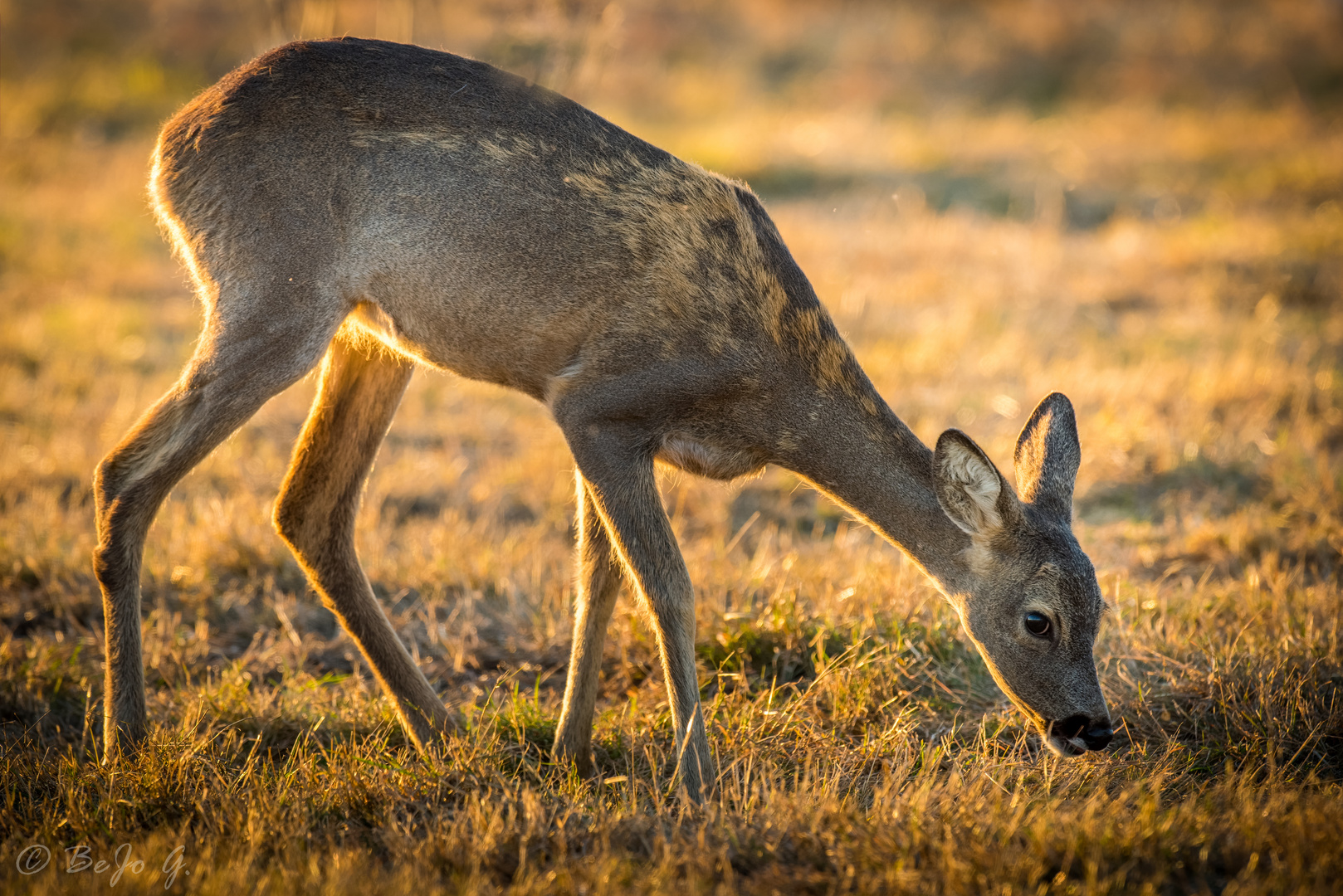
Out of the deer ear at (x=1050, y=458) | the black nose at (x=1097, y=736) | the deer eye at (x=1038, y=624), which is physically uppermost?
the deer ear at (x=1050, y=458)

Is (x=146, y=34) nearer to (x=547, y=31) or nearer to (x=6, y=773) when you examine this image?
(x=547, y=31)

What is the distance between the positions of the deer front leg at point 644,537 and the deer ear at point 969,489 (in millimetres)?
969

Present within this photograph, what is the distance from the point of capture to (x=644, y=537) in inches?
151

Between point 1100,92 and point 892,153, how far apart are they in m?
7.40

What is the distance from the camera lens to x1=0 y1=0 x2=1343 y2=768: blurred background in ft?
17.1

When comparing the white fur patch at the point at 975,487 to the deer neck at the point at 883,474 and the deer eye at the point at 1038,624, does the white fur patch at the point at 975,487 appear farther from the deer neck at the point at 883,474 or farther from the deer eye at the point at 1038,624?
the deer eye at the point at 1038,624

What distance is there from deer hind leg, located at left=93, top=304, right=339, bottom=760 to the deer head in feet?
7.74

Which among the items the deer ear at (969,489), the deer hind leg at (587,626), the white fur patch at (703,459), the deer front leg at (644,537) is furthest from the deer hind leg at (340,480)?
the deer ear at (969,489)

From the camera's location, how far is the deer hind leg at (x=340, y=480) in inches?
175

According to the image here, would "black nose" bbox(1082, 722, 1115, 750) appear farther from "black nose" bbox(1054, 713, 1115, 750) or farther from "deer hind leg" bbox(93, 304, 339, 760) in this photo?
"deer hind leg" bbox(93, 304, 339, 760)

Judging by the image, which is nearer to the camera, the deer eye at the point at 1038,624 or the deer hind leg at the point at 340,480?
the deer eye at the point at 1038,624

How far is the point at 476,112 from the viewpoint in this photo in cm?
404

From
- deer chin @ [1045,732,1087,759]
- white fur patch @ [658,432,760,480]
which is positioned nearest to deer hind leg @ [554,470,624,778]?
white fur patch @ [658,432,760,480]

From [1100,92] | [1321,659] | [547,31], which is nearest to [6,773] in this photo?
[1321,659]
